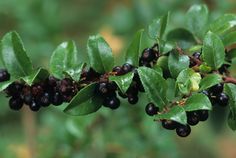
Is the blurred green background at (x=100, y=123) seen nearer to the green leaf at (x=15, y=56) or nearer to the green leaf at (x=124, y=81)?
the green leaf at (x=15, y=56)

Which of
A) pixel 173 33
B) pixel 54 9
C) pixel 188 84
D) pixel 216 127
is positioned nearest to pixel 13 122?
pixel 54 9

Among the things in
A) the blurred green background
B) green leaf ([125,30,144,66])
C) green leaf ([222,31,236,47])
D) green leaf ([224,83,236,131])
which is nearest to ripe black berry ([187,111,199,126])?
green leaf ([224,83,236,131])

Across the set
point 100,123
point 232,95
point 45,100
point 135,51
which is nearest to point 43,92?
point 45,100

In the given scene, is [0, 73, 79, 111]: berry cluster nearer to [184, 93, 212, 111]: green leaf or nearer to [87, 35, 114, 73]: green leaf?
[87, 35, 114, 73]: green leaf

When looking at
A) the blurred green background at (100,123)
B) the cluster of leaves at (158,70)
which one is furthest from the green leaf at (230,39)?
the blurred green background at (100,123)

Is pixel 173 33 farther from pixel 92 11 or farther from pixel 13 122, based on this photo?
pixel 92 11
